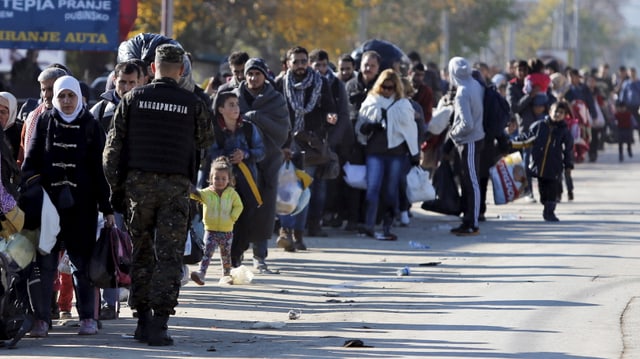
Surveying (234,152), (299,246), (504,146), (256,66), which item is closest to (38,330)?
(234,152)

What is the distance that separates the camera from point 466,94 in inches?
734

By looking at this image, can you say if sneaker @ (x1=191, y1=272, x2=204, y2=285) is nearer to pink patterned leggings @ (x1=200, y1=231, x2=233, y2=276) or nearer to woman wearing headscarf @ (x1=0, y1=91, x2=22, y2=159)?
pink patterned leggings @ (x1=200, y1=231, x2=233, y2=276)

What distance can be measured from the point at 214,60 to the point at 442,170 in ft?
68.7

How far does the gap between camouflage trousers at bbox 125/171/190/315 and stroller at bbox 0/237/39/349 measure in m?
0.68

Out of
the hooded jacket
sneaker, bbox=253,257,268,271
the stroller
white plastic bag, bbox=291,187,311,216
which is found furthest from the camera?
the hooded jacket

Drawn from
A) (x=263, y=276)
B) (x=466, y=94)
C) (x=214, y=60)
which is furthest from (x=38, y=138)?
(x=214, y=60)

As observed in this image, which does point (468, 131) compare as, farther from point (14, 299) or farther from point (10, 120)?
point (14, 299)

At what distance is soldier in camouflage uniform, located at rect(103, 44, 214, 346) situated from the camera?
10.6 m

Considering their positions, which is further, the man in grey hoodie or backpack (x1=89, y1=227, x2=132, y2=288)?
the man in grey hoodie

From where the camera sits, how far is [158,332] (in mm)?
10508

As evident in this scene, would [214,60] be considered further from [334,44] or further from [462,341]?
[462,341]

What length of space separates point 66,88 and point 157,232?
1.11 metres

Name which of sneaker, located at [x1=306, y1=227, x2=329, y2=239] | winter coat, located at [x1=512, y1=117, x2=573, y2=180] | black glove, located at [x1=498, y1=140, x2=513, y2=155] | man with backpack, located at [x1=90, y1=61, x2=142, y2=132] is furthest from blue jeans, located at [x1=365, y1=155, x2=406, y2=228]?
man with backpack, located at [x1=90, y1=61, x2=142, y2=132]

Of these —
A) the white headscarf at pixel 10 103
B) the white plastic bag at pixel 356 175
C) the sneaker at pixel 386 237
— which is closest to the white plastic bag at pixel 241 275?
the white headscarf at pixel 10 103
